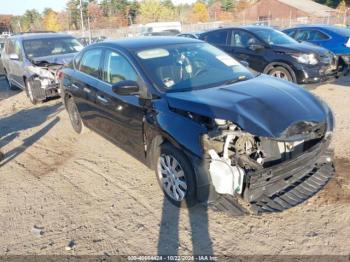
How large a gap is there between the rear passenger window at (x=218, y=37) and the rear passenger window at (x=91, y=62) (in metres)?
5.05

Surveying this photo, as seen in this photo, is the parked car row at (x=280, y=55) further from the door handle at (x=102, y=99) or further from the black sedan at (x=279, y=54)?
the door handle at (x=102, y=99)

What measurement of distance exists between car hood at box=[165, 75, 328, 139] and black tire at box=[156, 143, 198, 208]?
0.46 meters

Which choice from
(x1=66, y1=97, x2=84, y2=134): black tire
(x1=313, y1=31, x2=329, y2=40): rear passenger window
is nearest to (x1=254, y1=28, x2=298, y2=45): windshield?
(x1=313, y1=31, x2=329, y2=40): rear passenger window

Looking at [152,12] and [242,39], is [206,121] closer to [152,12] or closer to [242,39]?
[242,39]

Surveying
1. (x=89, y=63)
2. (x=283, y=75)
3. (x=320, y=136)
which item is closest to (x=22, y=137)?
(x=89, y=63)

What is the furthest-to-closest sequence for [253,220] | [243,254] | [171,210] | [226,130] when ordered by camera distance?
1. [171,210]
2. [253,220]
3. [226,130]
4. [243,254]

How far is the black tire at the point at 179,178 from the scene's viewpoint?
3.38 m

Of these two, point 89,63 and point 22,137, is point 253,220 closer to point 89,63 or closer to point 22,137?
point 89,63

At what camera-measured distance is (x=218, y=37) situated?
977 centimetres

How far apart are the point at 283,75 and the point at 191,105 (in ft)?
18.4

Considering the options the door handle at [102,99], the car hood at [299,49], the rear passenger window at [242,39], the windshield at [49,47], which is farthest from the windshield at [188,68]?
the windshield at [49,47]

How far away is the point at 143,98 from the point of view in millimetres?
3914

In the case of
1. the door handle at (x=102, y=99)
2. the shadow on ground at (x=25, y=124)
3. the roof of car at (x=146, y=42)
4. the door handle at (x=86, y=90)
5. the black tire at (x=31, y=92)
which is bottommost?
the shadow on ground at (x=25, y=124)

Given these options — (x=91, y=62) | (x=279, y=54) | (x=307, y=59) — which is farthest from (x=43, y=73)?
(x=307, y=59)
